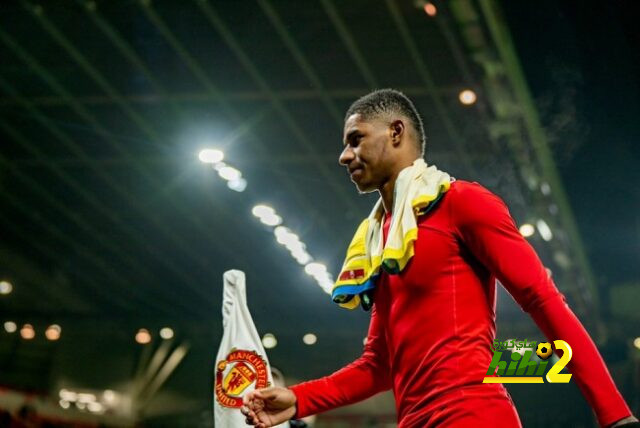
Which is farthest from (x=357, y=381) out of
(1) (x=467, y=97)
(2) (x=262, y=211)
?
A: (2) (x=262, y=211)

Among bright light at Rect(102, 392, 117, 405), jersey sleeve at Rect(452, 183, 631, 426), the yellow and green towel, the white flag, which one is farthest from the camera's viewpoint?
bright light at Rect(102, 392, 117, 405)

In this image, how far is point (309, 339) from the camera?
29.5m

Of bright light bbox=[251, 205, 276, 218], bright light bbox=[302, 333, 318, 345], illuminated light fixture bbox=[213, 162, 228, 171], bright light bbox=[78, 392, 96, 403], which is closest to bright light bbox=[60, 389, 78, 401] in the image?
bright light bbox=[78, 392, 96, 403]

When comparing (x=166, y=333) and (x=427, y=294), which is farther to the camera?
(x=166, y=333)

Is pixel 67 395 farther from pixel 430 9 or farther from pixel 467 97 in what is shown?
pixel 430 9

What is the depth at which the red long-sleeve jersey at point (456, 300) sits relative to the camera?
2027mm

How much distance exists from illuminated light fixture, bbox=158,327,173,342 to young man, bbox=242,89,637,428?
1052 inches

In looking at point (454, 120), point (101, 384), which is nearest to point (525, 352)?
point (454, 120)

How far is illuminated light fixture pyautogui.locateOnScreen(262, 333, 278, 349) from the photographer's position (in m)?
28.7

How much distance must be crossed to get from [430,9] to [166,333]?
20.4 m

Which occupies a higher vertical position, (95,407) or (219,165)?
(95,407)

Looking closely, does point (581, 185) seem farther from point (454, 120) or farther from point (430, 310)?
point (430, 310)

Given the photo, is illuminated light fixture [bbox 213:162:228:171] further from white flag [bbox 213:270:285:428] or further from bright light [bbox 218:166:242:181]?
white flag [bbox 213:270:285:428]

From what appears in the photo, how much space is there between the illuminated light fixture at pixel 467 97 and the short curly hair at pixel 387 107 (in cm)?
1078
